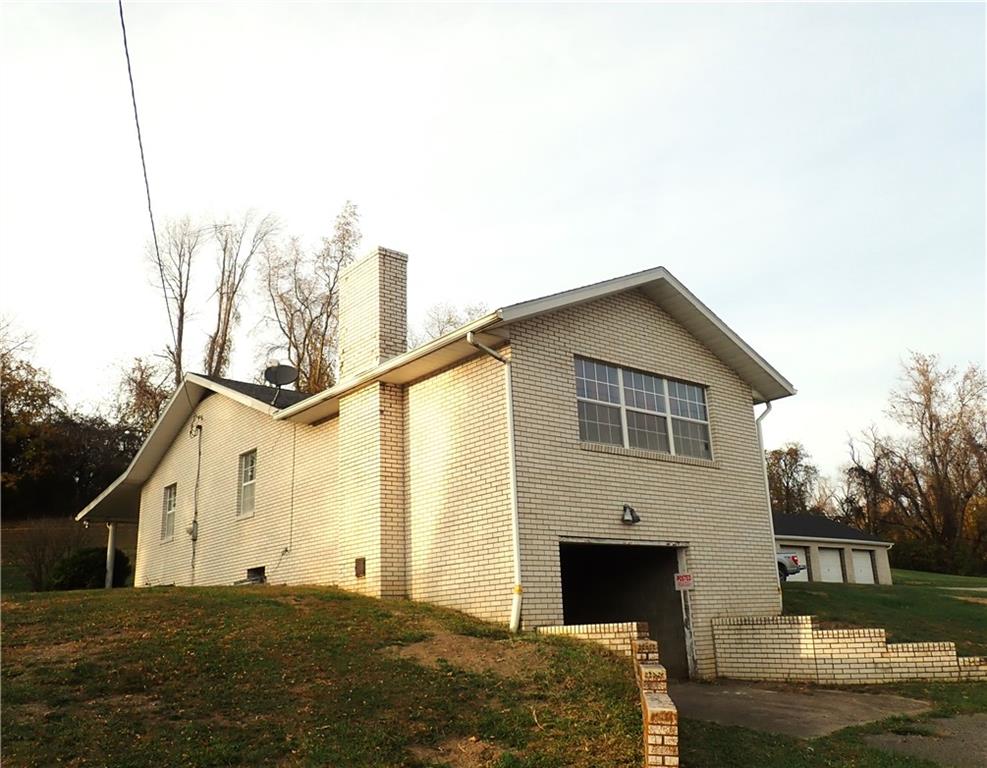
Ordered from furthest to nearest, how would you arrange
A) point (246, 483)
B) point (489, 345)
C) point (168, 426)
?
point (168, 426) → point (246, 483) → point (489, 345)

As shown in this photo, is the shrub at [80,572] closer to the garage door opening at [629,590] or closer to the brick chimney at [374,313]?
the brick chimney at [374,313]

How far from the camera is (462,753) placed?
6.74 m

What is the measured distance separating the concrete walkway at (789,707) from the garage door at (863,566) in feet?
81.2

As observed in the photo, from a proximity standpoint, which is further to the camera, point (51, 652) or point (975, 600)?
point (975, 600)

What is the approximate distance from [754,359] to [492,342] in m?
5.65

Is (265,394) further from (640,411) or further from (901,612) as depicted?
(901,612)

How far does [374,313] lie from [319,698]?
7.68m

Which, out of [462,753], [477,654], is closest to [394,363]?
[477,654]

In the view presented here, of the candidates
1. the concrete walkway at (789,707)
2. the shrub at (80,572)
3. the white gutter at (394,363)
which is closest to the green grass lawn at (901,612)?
the concrete walkway at (789,707)

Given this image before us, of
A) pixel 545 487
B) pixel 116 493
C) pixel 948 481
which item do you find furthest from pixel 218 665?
pixel 948 481

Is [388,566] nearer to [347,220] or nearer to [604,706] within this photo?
[604,706]

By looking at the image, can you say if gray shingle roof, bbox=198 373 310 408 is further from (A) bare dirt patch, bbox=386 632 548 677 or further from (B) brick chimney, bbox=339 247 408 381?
(A) bare dirt patch, bbox=386 632 548 677

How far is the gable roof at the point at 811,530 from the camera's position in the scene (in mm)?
31614

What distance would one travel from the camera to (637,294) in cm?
1426
